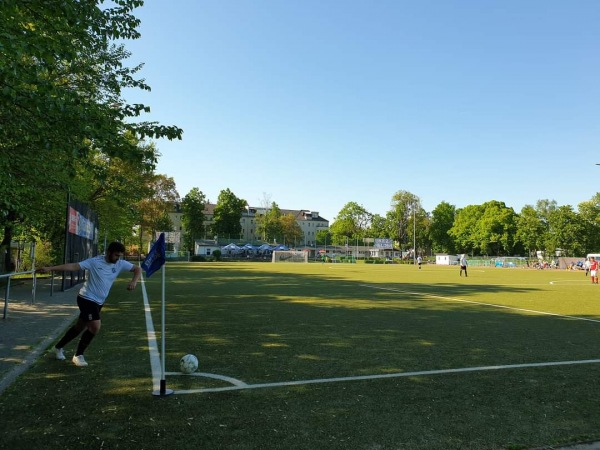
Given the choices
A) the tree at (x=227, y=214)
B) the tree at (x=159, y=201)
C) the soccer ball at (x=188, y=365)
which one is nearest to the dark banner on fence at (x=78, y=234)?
the soccer ball at (x=188, y=365)

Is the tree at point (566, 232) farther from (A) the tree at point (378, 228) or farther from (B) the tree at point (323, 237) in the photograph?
(B) the tree at point (323, 237)

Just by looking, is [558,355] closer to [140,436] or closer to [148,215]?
[140,436]

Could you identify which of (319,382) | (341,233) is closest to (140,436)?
(319,382)

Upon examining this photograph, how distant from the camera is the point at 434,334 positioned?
30.9 ft

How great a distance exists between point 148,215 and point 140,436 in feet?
203

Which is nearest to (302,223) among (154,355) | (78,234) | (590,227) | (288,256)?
(288,256)

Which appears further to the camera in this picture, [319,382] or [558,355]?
[558,355]

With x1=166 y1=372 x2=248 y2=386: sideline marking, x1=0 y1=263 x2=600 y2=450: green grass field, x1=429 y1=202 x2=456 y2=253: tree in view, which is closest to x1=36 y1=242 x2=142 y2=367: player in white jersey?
x1=0 y1=263 x2=600 y2=450: green grass field

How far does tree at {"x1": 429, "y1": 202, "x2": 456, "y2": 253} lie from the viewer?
122375 millimetres

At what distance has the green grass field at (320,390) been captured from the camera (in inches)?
158

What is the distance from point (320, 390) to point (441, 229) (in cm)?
12433

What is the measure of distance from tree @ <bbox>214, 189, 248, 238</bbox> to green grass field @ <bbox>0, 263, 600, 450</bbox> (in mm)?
106585

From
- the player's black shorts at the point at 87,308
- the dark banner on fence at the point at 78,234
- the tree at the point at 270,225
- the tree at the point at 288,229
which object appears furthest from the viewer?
the tree at the point at 288,229

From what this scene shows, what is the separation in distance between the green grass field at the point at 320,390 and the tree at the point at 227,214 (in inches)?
4196
